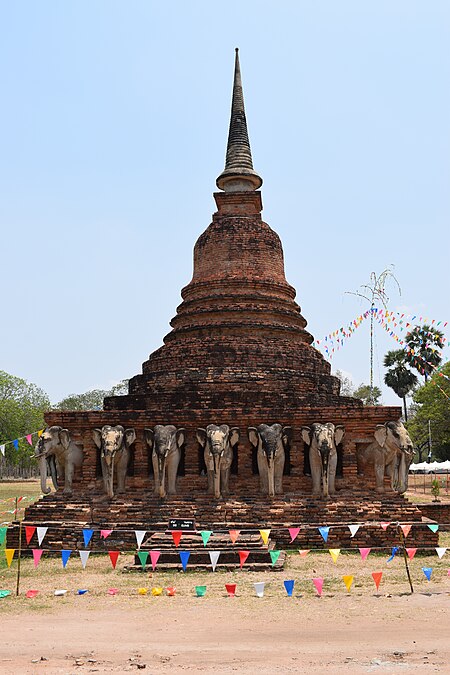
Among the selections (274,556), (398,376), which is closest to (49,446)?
(274,556)

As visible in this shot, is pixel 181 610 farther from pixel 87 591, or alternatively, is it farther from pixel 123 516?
pixel 123 516

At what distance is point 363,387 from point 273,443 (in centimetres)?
5750

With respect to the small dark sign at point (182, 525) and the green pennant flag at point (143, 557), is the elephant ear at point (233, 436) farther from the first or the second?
the green pennant flag at point (143, 557)

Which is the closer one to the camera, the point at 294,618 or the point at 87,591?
the point at 294,618

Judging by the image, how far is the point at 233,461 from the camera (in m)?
18.4

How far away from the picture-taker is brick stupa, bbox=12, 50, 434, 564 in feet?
55.5

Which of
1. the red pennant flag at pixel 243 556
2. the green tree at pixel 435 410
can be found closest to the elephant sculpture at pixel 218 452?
the red pennant flag at pixel 243 556

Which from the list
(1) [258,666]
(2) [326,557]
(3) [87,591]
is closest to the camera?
(1) [258,666]

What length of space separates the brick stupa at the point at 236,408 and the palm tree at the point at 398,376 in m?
38.6

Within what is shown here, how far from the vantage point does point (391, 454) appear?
17.7 metres

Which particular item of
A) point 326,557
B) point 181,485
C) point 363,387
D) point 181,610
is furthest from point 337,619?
point 363,387

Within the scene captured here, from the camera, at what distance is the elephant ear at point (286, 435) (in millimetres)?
17656

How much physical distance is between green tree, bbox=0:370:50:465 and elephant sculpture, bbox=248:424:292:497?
133 ft

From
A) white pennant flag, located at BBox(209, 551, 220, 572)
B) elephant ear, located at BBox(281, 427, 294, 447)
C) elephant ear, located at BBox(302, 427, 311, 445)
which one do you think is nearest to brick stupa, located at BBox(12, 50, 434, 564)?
elephant ear, located at BBox(281, 427, 294, 447)
